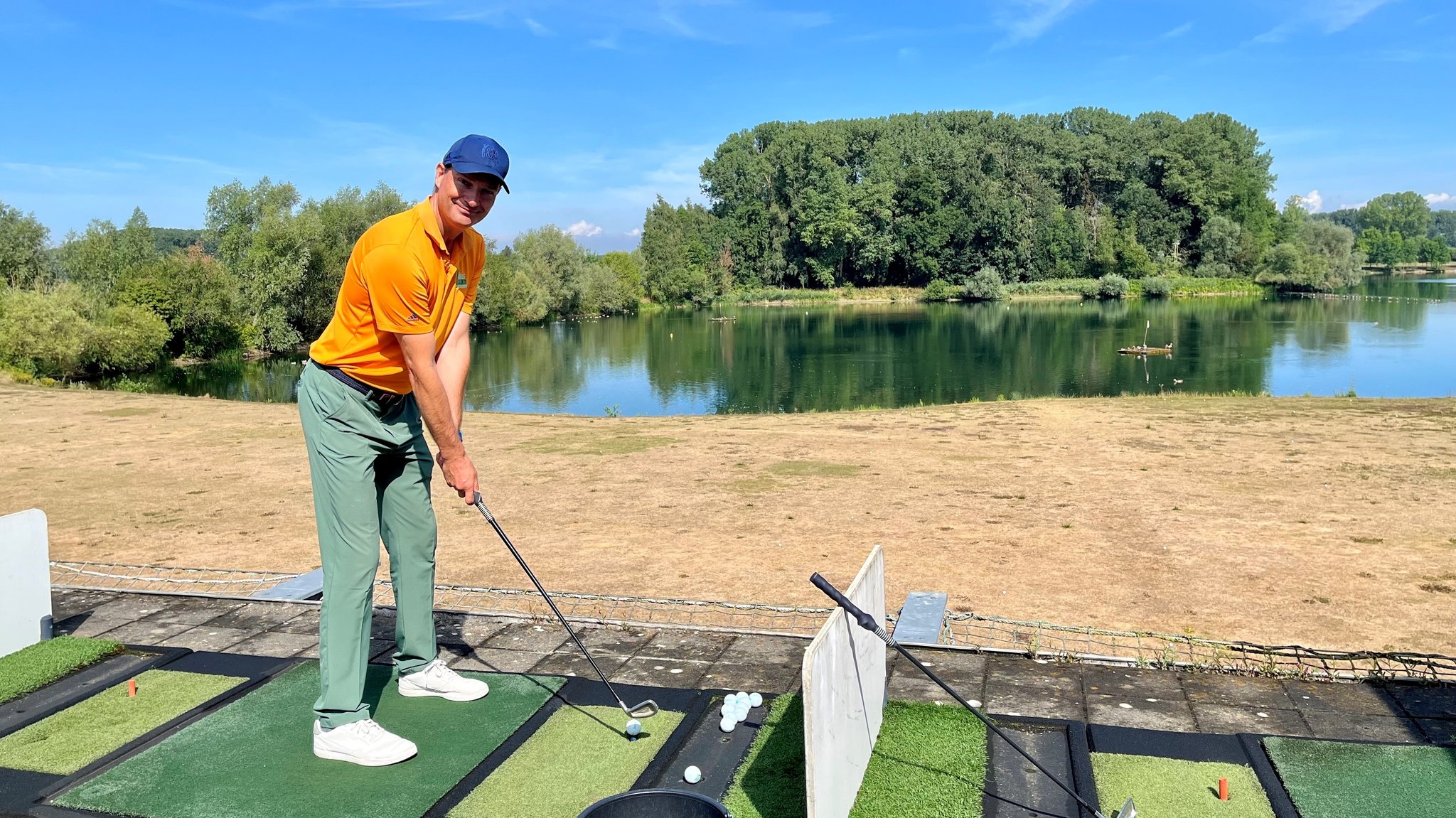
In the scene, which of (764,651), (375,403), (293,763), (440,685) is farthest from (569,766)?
(375,403)

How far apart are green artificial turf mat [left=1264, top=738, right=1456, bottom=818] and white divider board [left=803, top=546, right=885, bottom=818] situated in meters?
1.39

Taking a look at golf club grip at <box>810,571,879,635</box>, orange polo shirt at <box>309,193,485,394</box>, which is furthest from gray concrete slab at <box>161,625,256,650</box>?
golf club grip at <box>810,571,879,635</box>

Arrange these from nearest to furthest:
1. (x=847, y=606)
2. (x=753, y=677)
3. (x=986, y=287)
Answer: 1. (x=847, y=606)
2. (x=753, y=677)
3. (x=986, y=287)

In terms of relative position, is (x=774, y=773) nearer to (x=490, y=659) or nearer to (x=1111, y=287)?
(x=490, y=659)

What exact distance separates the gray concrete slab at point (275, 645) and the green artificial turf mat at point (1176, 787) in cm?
373

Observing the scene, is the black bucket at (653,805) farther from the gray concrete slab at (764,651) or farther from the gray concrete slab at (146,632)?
the gray concrete slab at (146,632)

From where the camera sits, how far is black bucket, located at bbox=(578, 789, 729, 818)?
304 centimetres

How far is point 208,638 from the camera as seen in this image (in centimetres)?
514

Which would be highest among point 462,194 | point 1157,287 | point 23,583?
point 462,194

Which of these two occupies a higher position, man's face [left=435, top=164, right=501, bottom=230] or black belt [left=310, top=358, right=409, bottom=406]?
man's face [left=435, top=164, right=501, bottom=230]

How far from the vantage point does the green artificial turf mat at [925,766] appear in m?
3.27

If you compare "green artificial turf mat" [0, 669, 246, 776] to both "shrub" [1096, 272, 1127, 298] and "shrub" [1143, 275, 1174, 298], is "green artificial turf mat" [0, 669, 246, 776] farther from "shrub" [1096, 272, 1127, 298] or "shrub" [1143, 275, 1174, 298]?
"shrub" [1143, 275, 1174, 298]

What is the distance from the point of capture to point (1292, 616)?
262 inches

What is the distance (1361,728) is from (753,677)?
7.89 feet
